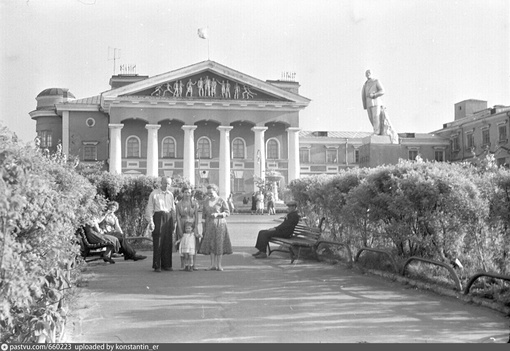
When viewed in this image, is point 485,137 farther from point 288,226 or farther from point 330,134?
point 288,226

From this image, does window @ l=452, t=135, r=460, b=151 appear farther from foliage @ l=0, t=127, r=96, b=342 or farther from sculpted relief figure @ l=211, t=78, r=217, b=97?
foliage @ l=0, t=127, r=96, b=342

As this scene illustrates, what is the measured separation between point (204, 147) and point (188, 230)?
4412 centimetres

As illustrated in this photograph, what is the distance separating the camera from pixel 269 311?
6.92 meters

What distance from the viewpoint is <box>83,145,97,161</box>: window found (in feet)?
182

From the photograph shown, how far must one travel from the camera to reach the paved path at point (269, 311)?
18.9 ft

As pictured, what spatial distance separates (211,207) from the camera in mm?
11211

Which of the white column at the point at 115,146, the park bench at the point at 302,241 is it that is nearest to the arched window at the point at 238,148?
the white column at the point at 115,146

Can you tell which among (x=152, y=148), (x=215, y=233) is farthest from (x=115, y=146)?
(x=215, y=233)

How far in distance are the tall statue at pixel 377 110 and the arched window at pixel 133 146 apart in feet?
119

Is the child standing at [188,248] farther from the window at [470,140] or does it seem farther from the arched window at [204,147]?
the window at [470,140]

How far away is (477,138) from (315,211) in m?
44.7

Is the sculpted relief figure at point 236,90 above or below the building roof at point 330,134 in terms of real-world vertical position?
above

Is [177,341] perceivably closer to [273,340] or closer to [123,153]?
[273,340]

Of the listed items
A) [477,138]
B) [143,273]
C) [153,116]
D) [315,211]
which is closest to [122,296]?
[143,273]
